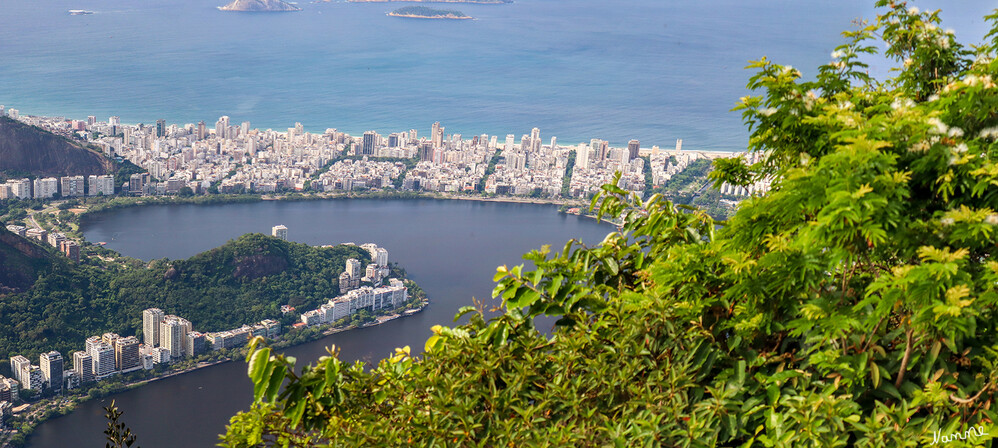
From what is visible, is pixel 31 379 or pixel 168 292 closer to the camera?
pixel 31 379

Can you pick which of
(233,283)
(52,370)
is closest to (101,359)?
(52,370)

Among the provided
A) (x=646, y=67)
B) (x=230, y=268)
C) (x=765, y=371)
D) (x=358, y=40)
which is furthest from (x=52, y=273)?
(x=358, y=40)

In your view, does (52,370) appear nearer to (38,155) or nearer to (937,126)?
(937,126)

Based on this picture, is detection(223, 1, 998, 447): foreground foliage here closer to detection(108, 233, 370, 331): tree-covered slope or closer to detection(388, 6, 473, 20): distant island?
detection(108, 233, 370, 331): tree-covered slope

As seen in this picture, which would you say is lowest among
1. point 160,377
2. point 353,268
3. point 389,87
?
point 160,377

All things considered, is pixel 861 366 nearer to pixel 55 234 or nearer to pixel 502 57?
pixel 55 234

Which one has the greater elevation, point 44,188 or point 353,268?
point 44,188
